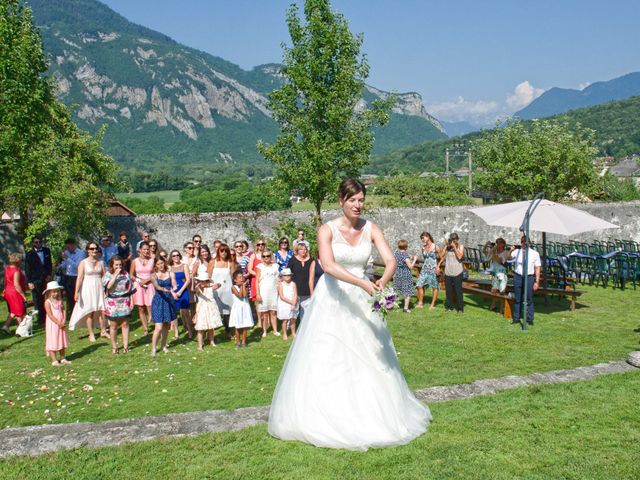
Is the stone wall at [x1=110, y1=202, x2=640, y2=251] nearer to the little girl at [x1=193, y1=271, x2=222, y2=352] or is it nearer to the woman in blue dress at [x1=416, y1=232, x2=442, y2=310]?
the woman in blue dress at [x1=416, y1=232, x2=442, y2=310]

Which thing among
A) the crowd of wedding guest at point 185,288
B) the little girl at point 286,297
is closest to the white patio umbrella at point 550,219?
the crowd of wedding guest at point 185,288

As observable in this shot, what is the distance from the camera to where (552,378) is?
6.88 m

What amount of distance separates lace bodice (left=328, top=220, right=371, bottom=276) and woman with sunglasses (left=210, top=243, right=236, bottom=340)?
597 cm

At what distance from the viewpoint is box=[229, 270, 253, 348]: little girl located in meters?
10.1

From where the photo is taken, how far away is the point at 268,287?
11.0 metres

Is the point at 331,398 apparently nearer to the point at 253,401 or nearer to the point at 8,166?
the point at 253,401

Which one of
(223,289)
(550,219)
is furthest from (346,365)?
(550,219)

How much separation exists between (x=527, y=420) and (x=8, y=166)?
1215cm

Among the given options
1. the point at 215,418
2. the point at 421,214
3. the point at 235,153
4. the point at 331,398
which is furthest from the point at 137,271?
the point at 235,153

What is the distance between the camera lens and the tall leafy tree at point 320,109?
1542 centimetres

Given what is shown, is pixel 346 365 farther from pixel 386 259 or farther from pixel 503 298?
pixel 503 298

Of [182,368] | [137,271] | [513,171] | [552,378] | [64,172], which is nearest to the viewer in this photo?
[552,378]

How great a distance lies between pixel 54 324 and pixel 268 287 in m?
3.81

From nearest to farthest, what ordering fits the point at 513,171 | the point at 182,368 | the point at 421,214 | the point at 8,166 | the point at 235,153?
1. the point at 182,368
2. the point at 8,166
3. the point at 421,214
4. the point at 513,171
5. the point at 235,153
